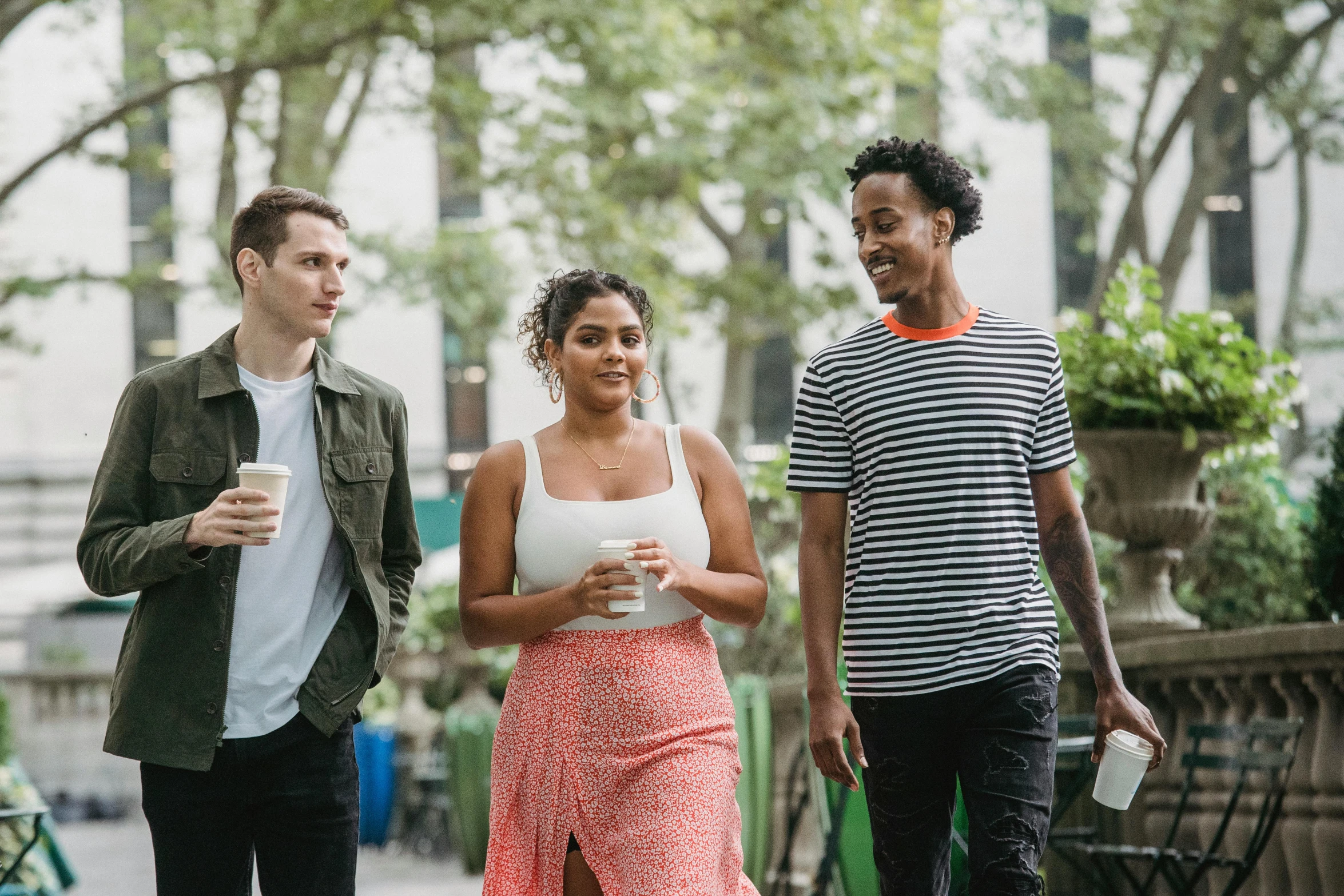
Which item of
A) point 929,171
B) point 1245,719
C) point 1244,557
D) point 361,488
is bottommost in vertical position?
point 1245,719

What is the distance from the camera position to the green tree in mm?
13328

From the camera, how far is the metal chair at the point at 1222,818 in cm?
457

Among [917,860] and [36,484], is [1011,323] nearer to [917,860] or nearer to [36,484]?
[917,860]

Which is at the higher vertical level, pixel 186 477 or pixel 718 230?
pixel 718 230

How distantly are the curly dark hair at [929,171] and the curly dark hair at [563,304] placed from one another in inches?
22.8

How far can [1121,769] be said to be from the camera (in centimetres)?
313

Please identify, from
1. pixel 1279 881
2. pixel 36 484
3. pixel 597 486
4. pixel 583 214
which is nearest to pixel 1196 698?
pixel 1279 881

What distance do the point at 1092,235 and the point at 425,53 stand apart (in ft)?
37.4

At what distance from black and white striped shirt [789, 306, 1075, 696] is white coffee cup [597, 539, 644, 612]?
502mm

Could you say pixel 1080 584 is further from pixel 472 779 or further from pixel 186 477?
pixel 472 779

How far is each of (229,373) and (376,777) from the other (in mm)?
12505

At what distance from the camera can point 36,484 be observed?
26688 mm

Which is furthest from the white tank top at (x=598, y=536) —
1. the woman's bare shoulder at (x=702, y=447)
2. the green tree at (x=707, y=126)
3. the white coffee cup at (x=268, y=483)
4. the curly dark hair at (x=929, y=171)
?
the green tree at (x=707, y=126)

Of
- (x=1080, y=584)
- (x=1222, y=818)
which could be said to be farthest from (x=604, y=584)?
(x=1222, y=818)
